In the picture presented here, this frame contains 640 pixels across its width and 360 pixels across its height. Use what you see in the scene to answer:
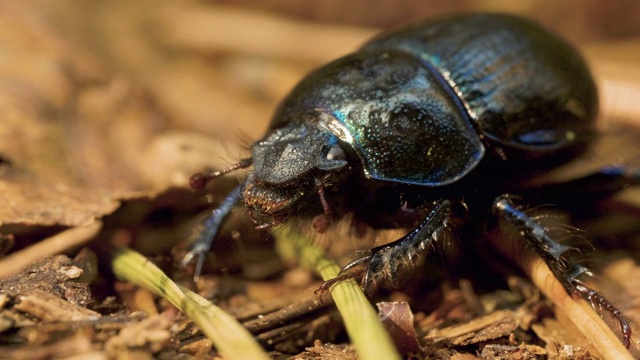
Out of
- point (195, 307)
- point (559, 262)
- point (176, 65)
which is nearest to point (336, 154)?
point (195, 307)

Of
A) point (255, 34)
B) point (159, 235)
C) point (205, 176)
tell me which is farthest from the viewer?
point (255, 34)

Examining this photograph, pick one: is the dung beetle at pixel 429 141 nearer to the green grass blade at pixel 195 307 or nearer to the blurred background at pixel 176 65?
the green grass blade at pixel 195 307

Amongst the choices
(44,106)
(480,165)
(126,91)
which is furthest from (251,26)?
(480,165)

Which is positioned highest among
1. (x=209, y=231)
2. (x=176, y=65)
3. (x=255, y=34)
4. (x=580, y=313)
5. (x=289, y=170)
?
(x=176, y=65)

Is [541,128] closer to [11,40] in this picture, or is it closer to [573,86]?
[573,86]

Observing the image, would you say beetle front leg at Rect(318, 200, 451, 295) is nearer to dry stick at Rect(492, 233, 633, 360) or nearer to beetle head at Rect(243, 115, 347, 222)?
beetle head at Rect(243, 115, 347, 222)

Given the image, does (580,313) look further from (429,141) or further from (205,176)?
(205,176)

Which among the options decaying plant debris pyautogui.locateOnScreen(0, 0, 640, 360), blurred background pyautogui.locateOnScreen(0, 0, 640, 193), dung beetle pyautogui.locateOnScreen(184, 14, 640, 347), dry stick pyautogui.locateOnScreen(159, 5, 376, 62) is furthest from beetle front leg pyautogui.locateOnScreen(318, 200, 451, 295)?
dry stick pyautogui.locateOnScreen(159, 5, 376, 62)

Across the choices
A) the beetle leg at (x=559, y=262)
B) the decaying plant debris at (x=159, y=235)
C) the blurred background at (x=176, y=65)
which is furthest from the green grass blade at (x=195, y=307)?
the beetle leg at (x=559, y=262)
